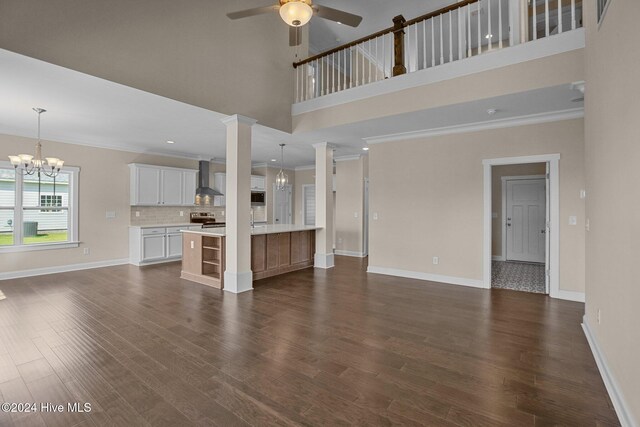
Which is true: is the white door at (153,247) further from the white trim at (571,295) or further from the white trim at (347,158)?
the white trim at (571,295)

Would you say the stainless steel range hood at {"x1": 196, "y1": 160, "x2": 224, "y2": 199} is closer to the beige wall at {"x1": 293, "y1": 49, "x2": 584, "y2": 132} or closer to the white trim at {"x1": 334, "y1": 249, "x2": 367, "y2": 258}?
the white trim at {"x1": 334, "y1": 249, "x2": 367, "y2": 258}

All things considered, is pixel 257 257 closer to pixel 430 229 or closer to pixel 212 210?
pixel 430 229

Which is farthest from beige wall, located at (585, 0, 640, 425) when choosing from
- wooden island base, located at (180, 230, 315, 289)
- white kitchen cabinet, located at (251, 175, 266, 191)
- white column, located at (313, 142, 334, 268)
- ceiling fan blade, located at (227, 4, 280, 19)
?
white kitchen cabinet, located at (251, 175, 266, 191)

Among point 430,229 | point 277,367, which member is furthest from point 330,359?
point 430,229

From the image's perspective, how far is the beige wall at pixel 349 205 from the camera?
7.93 meters

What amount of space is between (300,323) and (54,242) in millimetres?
5484

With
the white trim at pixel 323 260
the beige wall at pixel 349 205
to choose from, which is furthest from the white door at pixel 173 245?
the beige wall at pixel 349 205

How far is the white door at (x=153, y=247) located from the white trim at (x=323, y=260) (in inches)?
138

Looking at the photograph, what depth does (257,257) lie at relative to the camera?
537 cm

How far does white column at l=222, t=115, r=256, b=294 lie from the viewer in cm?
459

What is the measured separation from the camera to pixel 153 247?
6820 mm

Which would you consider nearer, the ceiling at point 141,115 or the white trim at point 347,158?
the ceiling at point 141,115

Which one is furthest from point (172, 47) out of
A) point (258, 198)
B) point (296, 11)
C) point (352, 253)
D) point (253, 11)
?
point (352, 253)

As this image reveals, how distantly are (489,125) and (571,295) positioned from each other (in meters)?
2.67
